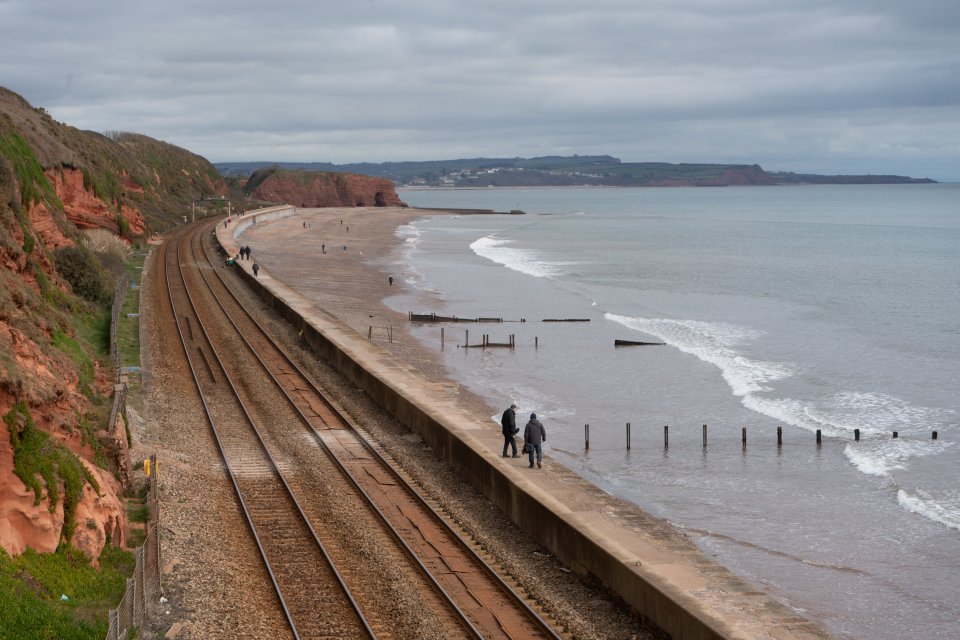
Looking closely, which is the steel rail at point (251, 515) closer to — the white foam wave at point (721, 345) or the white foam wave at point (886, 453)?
the white foam wave at point (886, 453)

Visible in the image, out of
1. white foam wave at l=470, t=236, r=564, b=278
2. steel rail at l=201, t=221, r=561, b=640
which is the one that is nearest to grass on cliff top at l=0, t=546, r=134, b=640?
steel rail at l=201, t=221, r=561, b=640

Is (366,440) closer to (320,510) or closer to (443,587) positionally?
(320,510)

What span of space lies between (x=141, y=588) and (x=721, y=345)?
117 ft

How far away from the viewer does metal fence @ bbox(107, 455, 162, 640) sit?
13234mm

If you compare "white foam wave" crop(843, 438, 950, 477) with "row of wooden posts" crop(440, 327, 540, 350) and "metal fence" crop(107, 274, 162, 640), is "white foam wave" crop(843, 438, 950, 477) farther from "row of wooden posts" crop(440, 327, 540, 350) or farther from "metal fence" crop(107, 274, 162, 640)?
"row of wooden posts" crop(440, 327, 540, 350)

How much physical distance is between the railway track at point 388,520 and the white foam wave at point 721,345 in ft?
50.9

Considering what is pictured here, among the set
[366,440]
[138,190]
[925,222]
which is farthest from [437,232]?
[366,440]

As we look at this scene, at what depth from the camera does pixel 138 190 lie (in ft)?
346

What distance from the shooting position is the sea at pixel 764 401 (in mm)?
21328

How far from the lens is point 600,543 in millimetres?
16484

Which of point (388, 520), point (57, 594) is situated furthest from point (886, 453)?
point (57, 594)

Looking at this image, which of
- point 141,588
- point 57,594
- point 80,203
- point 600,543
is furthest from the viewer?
point 80,203

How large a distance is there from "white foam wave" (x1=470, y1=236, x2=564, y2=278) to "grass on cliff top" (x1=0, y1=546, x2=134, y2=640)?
6385 cm

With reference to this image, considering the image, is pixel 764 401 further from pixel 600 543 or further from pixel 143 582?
pixel 143 582
